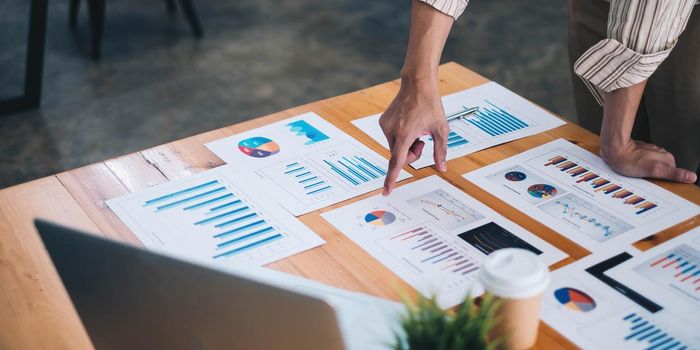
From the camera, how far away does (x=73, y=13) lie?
13.6 ft

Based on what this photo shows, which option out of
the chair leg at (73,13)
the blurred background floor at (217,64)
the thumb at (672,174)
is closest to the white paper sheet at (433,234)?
the thumb at (672,174)

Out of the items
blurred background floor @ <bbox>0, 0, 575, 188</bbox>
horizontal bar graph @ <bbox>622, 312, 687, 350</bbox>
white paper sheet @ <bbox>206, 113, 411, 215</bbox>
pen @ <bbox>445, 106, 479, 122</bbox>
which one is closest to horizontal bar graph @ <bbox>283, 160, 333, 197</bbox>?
white paper sheet @ <bbox>206, 113, 411, 215</bbox>

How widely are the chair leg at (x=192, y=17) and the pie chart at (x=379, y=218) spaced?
2.93 metres

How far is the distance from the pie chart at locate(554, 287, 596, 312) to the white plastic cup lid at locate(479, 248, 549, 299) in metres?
0.20

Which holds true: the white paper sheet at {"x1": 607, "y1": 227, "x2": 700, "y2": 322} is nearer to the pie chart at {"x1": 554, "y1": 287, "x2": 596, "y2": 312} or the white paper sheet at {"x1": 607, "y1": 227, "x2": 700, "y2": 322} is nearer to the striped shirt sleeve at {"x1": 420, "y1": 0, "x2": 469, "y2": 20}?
the pie chart at {"x1": 554, "y1": 287, "x2": 596, "y2": 312}

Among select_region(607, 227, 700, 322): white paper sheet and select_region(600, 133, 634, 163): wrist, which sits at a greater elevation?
select_region(600, 133, 634, 163): wrist

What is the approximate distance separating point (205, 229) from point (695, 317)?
0.75m

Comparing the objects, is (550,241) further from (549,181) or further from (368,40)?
(368,40)

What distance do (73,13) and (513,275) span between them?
12.4 feet

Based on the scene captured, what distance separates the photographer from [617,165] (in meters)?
1.42

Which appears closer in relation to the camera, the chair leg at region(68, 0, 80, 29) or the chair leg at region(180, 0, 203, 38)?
the chair leg at region(180, 0, 203, 38)

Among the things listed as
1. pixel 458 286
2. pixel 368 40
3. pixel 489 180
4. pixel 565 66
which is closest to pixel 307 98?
pixel 368 40

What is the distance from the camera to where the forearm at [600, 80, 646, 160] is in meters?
1.44

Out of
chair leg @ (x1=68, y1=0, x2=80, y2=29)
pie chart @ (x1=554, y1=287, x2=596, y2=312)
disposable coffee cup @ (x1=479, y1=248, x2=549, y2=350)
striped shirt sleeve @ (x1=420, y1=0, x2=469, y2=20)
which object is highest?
striped shirt sleeve @ (x1=420, y1=0, x2=469, y2=20)
